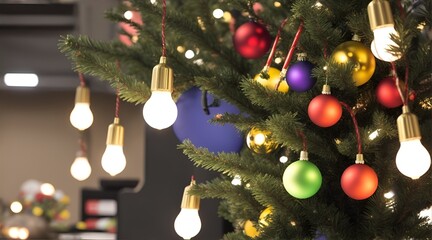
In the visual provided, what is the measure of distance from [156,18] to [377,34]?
2.25 feet

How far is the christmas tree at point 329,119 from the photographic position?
1396mm

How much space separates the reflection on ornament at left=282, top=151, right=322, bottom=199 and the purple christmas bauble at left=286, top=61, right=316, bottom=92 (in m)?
0.16

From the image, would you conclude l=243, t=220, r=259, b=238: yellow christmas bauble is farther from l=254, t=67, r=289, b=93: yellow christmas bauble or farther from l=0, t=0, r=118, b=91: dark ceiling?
l=0, t=0, r=118, b=91: dark ceiling

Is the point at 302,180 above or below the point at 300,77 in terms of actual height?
below

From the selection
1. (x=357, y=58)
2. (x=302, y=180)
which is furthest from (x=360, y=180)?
(x=357, y=58)

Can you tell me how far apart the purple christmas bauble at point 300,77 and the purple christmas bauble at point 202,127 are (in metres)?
0.43

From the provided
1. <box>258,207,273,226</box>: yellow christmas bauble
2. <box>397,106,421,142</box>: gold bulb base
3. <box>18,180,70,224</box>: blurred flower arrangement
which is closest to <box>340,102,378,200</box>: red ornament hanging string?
<box>397,106,421,142</box>: gold bulb base

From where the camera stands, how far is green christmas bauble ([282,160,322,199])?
1389 millimetres

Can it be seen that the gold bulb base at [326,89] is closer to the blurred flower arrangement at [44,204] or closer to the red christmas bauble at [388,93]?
the red christmas bauble at [388,93]

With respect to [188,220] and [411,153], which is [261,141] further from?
[411,153]

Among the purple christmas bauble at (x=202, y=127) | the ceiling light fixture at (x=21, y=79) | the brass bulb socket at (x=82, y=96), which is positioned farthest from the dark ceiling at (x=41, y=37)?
the purple christmas bauble at (x=202, y=127)

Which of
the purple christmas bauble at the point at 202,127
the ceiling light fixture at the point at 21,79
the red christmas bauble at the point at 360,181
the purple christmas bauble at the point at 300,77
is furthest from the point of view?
the ceiling light fixture at the point at 21,79

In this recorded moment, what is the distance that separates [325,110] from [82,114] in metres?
0.81

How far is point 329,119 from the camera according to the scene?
1.40 metres
